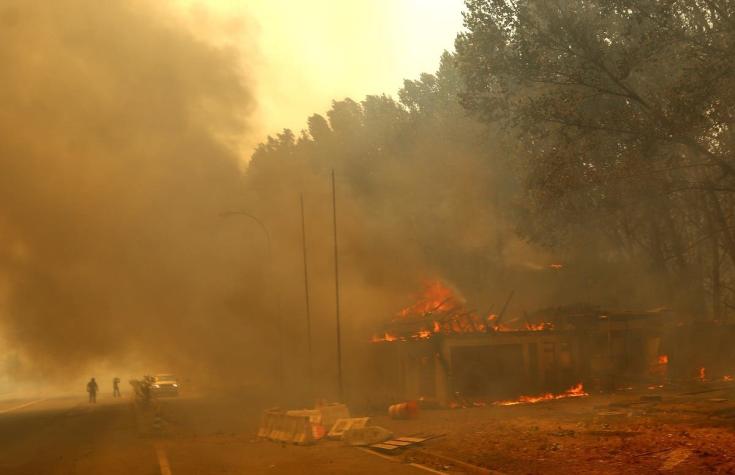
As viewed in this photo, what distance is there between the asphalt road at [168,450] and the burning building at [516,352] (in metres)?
6.11

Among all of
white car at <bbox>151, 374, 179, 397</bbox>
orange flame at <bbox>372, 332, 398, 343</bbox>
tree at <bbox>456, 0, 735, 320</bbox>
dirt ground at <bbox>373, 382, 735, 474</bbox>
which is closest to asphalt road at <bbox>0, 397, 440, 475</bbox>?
dirt ground at <bbox>373, 382, 735, 474</bbox>

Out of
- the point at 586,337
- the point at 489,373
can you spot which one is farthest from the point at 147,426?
the point at 586,337

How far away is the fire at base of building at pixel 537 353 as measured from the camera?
27.5 meters

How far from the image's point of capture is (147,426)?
24.5 m

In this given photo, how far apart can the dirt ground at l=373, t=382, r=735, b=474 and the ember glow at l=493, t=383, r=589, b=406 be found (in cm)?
138

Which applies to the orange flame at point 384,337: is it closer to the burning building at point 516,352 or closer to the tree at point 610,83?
the burning building at point 516,352

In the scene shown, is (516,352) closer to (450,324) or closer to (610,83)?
(450,324)

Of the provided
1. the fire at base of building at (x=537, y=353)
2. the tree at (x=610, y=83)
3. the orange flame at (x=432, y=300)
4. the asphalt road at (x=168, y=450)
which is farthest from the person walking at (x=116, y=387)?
the tree at (x=610, y=83)

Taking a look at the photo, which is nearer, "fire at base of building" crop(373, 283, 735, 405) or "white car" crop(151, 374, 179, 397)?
"fire at base of building" crop(373, 283, 735, 405)

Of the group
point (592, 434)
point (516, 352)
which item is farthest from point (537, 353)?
point (592, 434)

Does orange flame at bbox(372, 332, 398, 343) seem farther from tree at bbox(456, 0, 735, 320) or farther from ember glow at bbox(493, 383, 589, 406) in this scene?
tree at bbox(456, 0, 735, 320)

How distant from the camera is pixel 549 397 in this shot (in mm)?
28266

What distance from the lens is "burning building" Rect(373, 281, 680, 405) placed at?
27359mm

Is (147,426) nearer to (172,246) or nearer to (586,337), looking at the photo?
(586,337)
